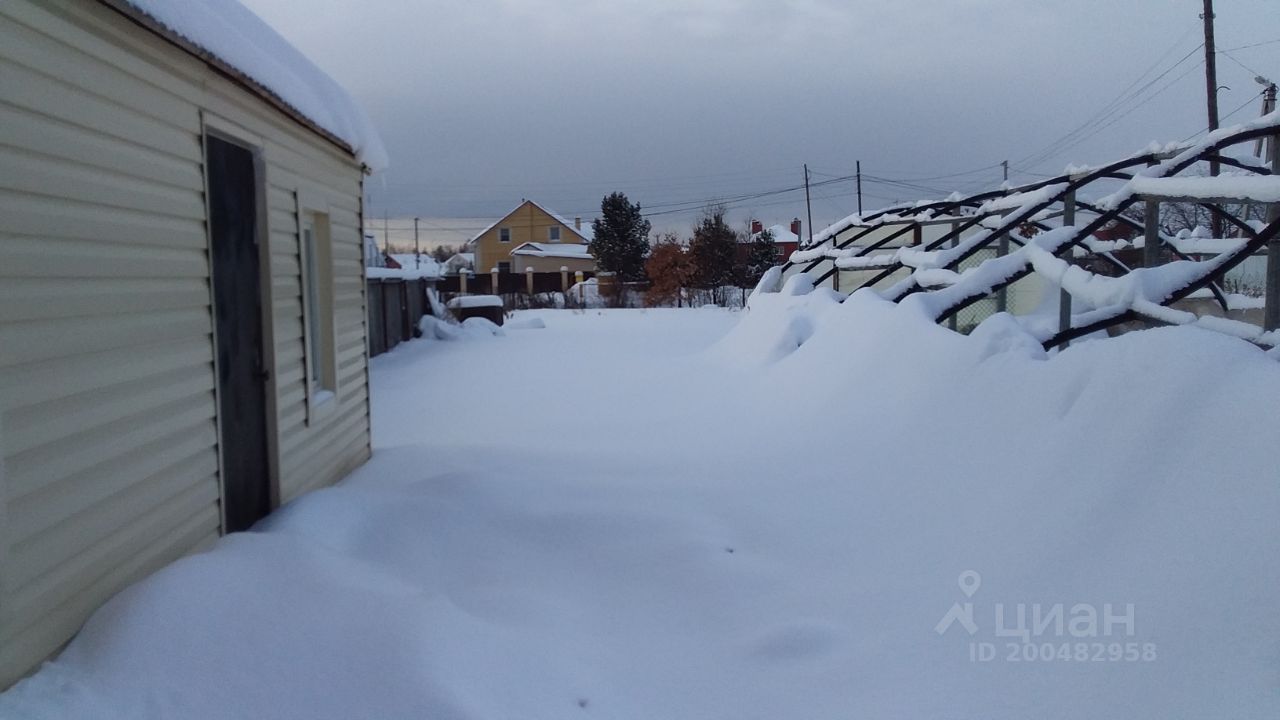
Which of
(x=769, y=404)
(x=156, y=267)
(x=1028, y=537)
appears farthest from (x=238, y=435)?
(x=769, y=404)

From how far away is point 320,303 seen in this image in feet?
21.7

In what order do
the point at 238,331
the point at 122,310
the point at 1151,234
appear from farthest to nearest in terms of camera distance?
the point at 1151,234 → the point at 238,331 → the point at 122,310

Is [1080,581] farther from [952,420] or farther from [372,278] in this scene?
[372,278]

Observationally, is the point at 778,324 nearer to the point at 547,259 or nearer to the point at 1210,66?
the point at 1210,66

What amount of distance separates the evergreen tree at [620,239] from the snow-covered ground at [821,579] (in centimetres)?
4755

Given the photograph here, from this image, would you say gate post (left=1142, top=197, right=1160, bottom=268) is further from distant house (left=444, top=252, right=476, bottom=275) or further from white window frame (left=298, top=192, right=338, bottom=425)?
distant house (left=444, top=252, right=476, bottom=275)

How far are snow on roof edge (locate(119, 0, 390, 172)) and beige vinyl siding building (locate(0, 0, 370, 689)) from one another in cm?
7

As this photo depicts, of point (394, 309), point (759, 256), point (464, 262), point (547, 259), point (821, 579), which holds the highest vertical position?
point (464, 262)

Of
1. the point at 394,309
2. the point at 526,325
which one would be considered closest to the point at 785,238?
the point at 526,325

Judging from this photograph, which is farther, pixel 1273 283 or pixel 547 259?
pixel 547 259

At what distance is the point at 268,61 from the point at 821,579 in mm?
4088

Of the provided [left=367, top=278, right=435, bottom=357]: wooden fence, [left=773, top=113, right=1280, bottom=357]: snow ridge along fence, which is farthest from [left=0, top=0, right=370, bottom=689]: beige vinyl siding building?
[left=367, top=278, right=435, bottom=357]: wooden fence

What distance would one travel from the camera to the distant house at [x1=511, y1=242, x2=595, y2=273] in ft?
216

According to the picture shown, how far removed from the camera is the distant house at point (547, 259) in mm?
65938
